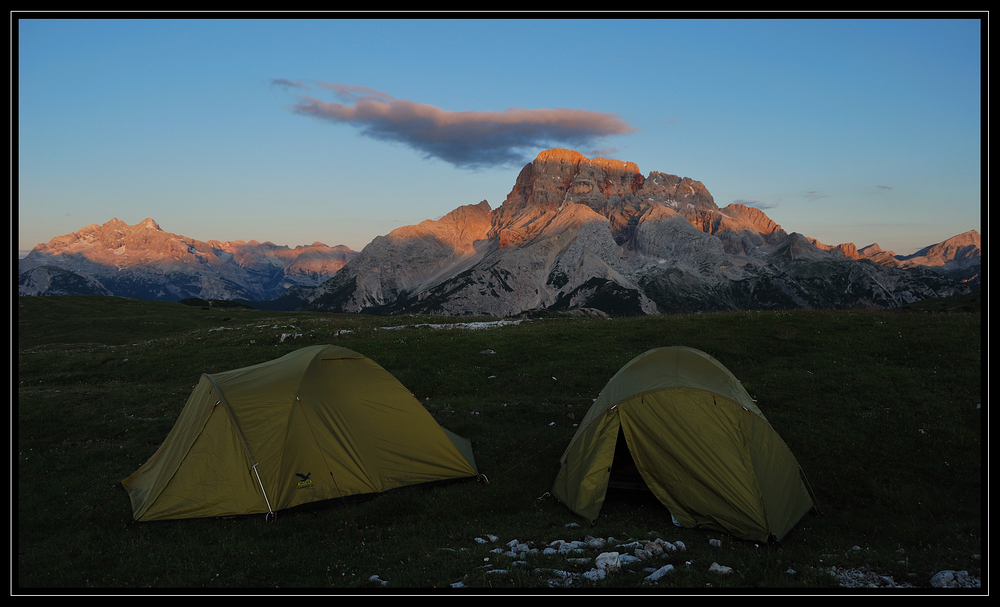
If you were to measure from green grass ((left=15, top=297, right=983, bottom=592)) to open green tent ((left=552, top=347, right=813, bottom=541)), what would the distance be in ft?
1.94

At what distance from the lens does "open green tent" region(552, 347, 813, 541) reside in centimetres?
A: 1172

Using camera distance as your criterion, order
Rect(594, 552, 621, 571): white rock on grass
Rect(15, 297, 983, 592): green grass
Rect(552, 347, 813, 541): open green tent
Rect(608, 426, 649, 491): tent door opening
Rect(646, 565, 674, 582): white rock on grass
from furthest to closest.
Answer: Rect(608, 426, 649, 491): tent door opening
Rect(552, 347, 813, 541): open green tent
Rect(15, 297, 983, 592): green grass
Rect(594, 552, 621, 571): white rock on grass
Rect(646, 565, 674, 582): white rock on grass

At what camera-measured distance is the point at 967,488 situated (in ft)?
43.8

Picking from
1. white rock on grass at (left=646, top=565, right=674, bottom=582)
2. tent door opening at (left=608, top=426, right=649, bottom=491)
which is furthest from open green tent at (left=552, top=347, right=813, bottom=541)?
white rock on grass at (left=646, top=565, right=674, bottom=582)

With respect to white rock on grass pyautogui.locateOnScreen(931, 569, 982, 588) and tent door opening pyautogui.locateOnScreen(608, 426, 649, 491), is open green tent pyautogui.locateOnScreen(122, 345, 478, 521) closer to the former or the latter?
tent door opening pyautogui.locateOnScreen(608, 426, 649, 491)

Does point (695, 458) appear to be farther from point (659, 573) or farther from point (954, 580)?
point (954, 580)

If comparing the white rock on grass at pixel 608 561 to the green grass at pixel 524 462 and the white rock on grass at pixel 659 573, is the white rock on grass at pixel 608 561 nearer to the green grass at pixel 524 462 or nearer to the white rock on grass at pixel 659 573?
the green grass at pixel 524 462

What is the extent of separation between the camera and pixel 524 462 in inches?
635

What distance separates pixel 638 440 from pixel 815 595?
555cm

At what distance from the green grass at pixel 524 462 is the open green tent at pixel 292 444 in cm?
61

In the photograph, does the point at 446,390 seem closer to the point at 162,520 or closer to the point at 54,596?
the point at 162,520

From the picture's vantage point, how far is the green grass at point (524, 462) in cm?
964

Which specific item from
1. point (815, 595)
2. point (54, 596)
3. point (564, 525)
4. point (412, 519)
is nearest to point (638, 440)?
point (564, 525)

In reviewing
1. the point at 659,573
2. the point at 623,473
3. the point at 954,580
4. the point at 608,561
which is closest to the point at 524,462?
the point at 623,473
